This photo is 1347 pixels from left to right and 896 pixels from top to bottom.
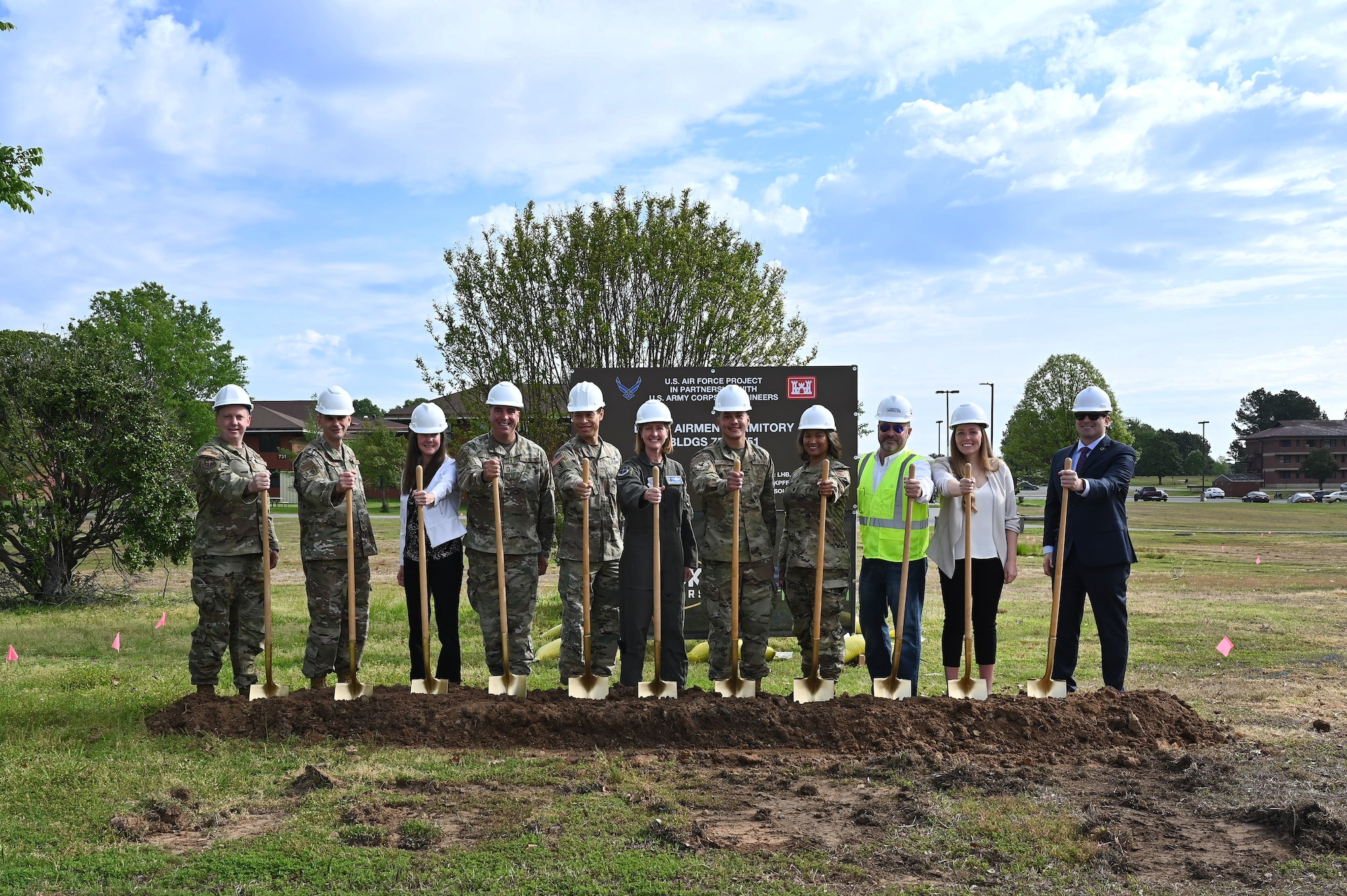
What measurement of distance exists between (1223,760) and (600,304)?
9680mm

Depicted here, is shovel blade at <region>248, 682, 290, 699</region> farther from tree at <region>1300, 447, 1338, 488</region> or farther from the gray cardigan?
tree at <region>1300, 447, 1338, 488</region>

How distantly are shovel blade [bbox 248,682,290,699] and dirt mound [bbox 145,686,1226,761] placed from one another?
0.72 ft

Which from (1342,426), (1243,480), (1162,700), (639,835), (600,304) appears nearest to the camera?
(639,835)

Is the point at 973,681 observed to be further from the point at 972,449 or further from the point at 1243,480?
the point at 1243,480

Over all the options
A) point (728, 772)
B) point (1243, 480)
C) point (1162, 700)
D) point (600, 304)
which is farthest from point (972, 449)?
point (1243, 480)

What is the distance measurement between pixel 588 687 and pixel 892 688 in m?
2.09

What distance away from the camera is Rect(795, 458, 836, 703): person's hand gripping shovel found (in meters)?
6.82

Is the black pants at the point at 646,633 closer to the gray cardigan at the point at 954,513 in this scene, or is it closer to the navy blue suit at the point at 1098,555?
the gray cardigan at the point at 954,513

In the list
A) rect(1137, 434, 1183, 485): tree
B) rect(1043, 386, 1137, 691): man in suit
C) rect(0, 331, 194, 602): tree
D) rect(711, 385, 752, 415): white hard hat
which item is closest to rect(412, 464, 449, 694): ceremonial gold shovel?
rect(711, 385, 752, 415): white hard hat

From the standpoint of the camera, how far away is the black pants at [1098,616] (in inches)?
277

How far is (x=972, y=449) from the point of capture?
22.8 ft

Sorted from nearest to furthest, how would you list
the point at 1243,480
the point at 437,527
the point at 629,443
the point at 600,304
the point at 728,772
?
the point at 728,772 < the point at 437,527 < the point at 629,443 < the point at 600,304 < the point at 1243,480

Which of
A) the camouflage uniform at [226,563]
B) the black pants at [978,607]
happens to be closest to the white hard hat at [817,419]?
the black pants at [978,607]

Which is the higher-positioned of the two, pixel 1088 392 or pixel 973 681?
pixel 1088 392
